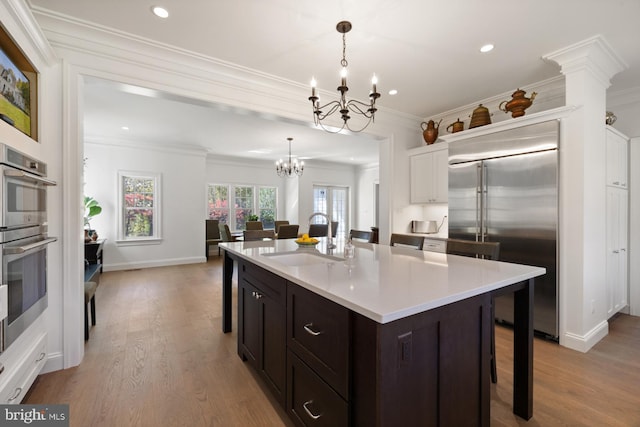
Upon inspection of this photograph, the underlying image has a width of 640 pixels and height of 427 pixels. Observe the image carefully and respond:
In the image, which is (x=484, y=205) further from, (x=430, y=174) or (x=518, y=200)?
(x=430, y=174)

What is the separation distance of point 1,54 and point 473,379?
3.03 metres

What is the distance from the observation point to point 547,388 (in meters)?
2.00

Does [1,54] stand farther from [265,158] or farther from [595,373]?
[265,158]

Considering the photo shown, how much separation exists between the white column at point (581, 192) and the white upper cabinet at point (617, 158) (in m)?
0.39

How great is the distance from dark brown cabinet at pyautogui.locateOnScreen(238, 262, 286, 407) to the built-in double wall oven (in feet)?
4.10

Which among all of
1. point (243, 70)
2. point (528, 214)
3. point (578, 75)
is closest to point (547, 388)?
point (528, 214)

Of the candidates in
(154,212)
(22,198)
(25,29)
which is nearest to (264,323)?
(22,198)

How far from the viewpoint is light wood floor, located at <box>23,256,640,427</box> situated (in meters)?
1.73

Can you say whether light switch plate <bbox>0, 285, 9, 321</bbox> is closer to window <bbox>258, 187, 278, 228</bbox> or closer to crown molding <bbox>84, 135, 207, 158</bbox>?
crown molding <bbox>84, 135, 207, 158</bbox>

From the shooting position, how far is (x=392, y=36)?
2.40 m

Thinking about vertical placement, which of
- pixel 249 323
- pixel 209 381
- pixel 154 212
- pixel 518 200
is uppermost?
pixel 518 200

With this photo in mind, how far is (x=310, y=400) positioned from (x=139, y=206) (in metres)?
6.12

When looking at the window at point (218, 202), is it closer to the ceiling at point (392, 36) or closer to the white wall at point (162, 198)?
the white wall at point (162, 198)

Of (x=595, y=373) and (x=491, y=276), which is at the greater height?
(x=491, y=276)
